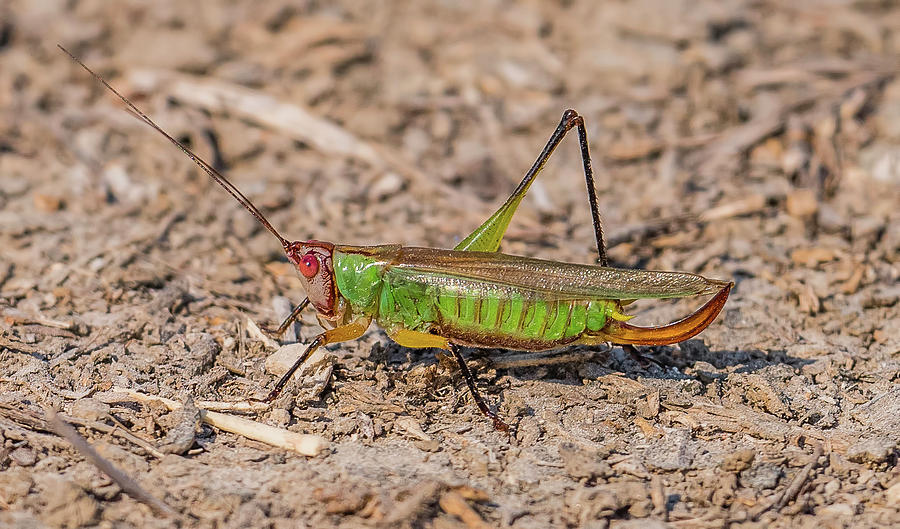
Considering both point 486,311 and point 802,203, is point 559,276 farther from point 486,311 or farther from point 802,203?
point 802,203

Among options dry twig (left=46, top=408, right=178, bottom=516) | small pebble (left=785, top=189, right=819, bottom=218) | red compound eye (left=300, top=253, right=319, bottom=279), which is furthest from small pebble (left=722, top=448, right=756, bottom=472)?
small pebble (left=785, top=189, right=819, bottom=218)

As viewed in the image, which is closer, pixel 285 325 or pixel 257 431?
pixel 257 431

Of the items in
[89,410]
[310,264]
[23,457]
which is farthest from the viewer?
[310,264]

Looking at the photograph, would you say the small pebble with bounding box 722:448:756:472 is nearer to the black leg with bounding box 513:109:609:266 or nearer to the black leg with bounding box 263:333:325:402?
the black leg with bounding box 513:109:609:266

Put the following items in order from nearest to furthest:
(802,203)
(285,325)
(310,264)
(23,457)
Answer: (23,457), (310,264), (285,325), (802,203)

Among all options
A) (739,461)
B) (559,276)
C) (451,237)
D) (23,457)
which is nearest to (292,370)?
(23,457)

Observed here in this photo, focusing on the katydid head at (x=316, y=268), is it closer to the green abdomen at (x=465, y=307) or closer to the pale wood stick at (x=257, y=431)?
the green abdomen at (x=465, y=307)

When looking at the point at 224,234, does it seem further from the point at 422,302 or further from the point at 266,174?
the point at 422,302


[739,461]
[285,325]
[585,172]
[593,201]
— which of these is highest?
[585,172]

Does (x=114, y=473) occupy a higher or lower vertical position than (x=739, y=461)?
lower
